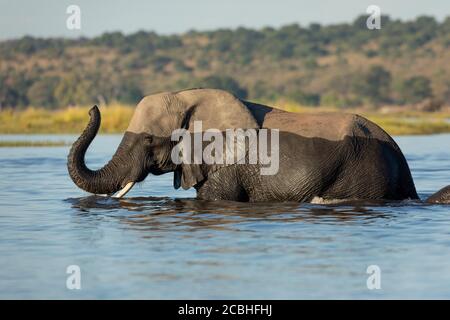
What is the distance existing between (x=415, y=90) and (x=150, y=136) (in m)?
51.8

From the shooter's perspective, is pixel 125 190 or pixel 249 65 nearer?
pixel 125 190

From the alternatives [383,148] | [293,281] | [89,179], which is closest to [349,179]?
[383,148]

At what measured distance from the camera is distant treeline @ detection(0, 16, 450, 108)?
64625 mm

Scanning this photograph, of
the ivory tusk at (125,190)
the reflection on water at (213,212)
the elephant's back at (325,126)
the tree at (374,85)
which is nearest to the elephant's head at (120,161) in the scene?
the ivory tusk at (125,190)

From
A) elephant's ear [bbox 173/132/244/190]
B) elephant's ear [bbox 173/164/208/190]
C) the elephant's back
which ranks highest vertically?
the elephant's back

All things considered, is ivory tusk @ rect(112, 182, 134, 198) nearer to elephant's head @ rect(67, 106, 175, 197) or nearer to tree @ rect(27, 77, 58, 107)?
elephant's head @ rect(67, 106, 175, 197)

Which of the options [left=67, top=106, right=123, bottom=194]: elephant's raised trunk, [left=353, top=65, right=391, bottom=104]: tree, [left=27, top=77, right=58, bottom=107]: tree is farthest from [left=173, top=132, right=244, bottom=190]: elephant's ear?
[left=353, top=65, right=391, bottom=104]: tree

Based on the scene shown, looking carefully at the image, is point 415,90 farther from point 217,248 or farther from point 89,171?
point 217,248

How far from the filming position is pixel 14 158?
72.6 feet

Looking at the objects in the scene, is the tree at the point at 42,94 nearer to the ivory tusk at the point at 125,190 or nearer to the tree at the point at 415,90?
the tree at the point at 415,90

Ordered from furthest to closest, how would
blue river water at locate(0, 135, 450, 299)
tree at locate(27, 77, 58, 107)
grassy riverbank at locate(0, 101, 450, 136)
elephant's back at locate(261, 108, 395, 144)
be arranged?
1. tree at locate(27, 77, 58, 107)
2. grassy riverbank at locate(0, 101, 450, 136)
3. elephant's back at locate(261, 108, 395, 144)
4. blue river water at locate(0, 135, 450, 299)

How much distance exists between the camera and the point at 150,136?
12.5m

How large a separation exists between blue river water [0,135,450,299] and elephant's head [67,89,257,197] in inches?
14.2

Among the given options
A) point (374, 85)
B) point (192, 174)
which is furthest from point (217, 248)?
point (374, 85)
